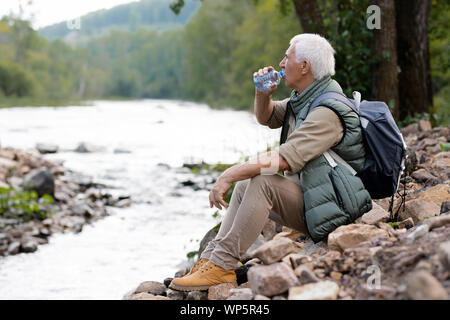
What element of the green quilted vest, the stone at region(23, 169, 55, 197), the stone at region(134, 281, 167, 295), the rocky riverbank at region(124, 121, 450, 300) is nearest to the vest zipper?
the green quilted vest

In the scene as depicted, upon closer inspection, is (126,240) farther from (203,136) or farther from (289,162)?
(203,136)

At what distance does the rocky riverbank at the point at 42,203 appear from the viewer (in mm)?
7887

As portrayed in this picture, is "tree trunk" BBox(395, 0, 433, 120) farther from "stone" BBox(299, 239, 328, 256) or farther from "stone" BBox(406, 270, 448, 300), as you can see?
"stone" BBox(406, 270, 448, 300)

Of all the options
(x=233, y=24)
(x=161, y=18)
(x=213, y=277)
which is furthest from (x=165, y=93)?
(x=213, y=277)

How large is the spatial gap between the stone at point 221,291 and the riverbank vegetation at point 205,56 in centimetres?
193

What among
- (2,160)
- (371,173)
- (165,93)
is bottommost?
(165,93)

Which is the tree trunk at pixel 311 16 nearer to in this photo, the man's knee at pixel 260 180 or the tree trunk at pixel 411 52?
the tree trunk at pixel 411 52

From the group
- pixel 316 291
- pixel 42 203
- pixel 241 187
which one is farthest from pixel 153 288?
pixel 42 203

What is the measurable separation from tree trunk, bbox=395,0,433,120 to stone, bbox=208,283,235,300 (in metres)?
5.43

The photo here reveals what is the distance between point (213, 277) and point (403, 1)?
20.0ft

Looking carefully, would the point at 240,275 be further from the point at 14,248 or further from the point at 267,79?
the point at 14,248

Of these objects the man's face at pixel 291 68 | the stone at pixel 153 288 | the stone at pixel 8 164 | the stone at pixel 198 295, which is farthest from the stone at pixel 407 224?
the stone at pixel 8 164
